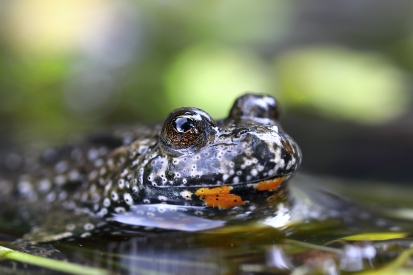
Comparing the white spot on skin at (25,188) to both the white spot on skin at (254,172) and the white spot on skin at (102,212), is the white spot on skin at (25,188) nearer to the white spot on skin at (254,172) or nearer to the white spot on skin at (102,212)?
the white spot on skin at (102,212)

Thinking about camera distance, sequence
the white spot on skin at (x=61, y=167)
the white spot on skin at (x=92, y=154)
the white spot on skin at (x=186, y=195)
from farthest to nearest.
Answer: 1. the white spot on skin at (x=61, y=167)
2. the white spot on skin at (x=92, y=154)
3. the white spot on skin at (x=186, y=195)

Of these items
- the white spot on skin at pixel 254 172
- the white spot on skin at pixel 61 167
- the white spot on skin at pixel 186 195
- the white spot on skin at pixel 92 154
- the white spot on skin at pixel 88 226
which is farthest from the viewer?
the white spot on skin at pixel 61 167

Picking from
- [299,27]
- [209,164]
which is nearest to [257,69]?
[299,27]

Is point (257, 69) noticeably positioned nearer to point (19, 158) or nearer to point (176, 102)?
point (176, 102)

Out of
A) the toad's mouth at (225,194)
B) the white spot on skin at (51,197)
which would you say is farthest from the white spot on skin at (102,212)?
the white spot on skin at (51,197)

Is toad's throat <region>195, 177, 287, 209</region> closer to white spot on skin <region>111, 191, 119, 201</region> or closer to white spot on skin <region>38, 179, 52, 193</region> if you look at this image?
white spot on skin <region>111, 191, 119, 201</region>

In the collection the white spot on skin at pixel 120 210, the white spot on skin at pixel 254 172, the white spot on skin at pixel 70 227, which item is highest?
the white spot on skin at pixel 254 172

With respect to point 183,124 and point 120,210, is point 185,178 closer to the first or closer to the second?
point 183,124
